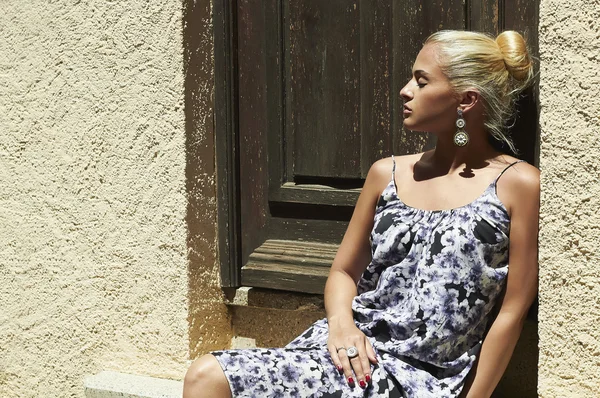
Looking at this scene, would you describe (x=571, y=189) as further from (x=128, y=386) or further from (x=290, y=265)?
(x=128, y=386)

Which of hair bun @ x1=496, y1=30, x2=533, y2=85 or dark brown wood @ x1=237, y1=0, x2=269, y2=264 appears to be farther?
dark brown wood @ x1=237, y1=0, x2=269, y2=264

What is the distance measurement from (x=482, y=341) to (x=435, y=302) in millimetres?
194

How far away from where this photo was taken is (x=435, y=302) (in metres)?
2.97

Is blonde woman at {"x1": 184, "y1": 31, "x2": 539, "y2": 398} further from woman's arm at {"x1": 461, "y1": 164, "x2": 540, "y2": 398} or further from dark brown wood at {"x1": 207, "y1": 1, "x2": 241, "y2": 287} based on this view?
dark brown wood at {"x1": 207, "y1": 1, "x2": 241, "y2": 287}

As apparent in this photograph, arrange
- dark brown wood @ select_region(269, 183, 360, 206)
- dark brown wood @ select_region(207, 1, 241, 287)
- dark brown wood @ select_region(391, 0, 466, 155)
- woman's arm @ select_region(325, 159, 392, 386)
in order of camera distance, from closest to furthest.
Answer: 1. woman's arm @ select_region(325, 159, 392, 386)
2. dark brown wood @ select_region(391, 0, 466, 155)
3. dark brown wood @ select_region(269, 183, 360, 206)
4. dark brown wood @ select_region(207, 1, 241, 287)

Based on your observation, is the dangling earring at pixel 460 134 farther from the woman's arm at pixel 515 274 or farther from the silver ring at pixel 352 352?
the silver ring at pixel 352 352

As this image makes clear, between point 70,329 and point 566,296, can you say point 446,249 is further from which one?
point 70,329

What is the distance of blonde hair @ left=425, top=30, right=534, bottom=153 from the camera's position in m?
2.99

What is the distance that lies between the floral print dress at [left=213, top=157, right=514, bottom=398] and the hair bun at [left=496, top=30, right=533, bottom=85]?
34 centimetres

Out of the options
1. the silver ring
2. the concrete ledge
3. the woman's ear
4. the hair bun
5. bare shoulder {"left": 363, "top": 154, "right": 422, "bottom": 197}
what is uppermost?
the hair bun

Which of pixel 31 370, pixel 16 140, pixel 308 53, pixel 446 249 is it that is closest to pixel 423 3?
pixel 308 53

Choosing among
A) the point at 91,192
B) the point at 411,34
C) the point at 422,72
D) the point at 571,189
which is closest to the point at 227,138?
the point at 91,192

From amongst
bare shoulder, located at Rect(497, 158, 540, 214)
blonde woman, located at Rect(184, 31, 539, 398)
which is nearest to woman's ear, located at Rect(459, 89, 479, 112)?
Result: blonde woman, located at Rect(184, 31, 539, 398)

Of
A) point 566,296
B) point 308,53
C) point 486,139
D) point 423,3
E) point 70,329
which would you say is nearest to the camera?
point 566,296
